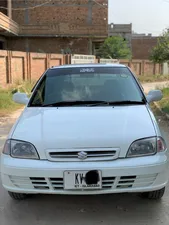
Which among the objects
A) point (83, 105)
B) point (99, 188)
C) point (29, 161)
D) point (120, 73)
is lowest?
point (99, 188)

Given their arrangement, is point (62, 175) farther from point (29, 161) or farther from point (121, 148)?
point (121, 148)

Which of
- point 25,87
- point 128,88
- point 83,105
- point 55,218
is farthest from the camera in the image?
point 25,87

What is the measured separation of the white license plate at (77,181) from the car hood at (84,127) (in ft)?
0.82

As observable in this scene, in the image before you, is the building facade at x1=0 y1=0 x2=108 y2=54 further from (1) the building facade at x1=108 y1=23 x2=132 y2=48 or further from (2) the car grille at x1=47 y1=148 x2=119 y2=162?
(2) the car grille at x1=47 y1=148 x2=119 y2=162

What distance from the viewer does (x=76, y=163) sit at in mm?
3221

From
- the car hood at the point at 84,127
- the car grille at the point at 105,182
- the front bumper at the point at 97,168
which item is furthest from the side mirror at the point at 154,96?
the car grille at the point at 105,182

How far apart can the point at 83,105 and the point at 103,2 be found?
30.0m

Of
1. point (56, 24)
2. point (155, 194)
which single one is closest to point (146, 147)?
point (155, 194)

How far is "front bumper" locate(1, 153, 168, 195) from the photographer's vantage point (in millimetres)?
3199

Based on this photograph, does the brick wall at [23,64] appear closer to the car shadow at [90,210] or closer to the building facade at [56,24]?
the building facade at [56,24]

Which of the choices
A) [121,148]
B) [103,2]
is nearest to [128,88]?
[121,148]

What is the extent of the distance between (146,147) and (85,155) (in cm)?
63

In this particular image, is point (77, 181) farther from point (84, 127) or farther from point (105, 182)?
point (84, 127)

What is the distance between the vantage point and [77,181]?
321cm
